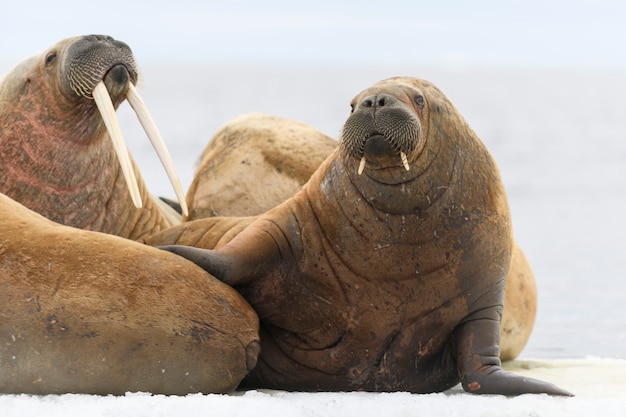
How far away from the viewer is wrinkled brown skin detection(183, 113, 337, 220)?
7.31m

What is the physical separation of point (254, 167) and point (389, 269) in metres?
2.38

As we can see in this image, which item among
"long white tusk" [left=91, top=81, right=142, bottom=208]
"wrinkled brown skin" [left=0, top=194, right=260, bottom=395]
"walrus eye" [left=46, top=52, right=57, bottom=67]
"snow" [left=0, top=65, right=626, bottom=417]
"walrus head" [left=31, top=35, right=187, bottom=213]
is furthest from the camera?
"walrus eye" [left=46, top=52, right=57, bottom=67]

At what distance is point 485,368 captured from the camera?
5.14 m

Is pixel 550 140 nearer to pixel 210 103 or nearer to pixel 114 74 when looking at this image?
pixel 210 103

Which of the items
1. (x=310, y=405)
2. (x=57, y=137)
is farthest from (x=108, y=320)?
(x=57, y=137)

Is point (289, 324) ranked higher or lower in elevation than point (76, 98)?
lower

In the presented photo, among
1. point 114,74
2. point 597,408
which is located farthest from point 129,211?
point 597,408

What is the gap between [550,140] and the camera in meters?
34.5

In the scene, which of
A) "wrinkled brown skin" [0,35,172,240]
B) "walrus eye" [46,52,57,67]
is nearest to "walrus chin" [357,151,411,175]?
"wrinkled brown skin" [0,35,172,240]

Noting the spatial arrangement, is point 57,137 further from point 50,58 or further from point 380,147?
point 380,147

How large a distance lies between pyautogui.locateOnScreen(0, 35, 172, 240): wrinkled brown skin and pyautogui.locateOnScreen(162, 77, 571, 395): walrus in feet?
4.23

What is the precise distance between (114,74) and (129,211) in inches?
38.7

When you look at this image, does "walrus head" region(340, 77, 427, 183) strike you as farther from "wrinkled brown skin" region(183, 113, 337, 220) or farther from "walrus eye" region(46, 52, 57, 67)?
"wrinkled brown skin" region(183, 113, 337, 220)

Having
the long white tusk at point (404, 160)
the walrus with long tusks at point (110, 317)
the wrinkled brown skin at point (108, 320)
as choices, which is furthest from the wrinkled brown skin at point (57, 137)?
the long white tusk at point (404, 160)
